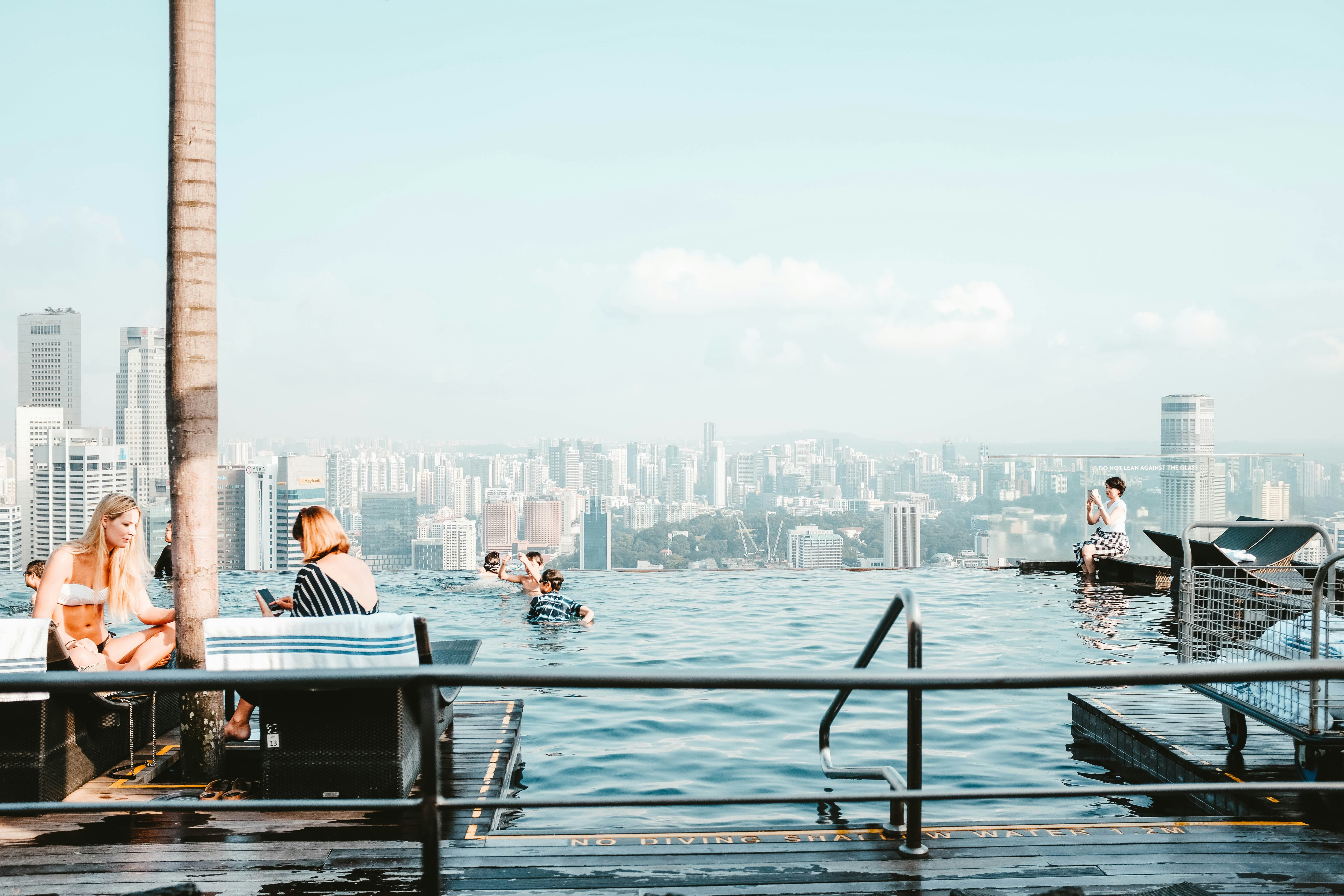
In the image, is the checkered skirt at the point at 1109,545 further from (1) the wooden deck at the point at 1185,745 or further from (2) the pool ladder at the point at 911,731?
(2) the pool ladder at the point at 911,731

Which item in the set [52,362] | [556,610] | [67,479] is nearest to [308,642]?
[556,610]

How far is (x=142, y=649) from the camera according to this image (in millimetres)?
5711

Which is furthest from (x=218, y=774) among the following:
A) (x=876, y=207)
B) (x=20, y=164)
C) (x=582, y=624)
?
(x=20, y=164)

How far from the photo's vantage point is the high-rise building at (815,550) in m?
15.9

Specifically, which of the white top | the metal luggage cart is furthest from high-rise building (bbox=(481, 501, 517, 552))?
the metal luggage cart

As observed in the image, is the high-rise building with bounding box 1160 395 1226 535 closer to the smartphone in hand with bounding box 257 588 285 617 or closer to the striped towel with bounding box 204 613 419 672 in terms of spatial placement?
the smartphone in hand with bounding box 257 588 285 617

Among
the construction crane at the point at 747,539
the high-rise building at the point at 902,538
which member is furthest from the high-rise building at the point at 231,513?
the construction crane at the point at 747,539

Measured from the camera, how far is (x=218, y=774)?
4621 mm

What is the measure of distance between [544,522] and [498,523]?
3.06 feet

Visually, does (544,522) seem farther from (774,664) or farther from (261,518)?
(774,664)

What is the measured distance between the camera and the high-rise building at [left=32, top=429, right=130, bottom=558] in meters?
14.9

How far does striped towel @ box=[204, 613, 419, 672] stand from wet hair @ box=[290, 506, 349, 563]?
0.83m

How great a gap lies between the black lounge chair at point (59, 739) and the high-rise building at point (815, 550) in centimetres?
1100

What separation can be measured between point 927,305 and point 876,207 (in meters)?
17.0
